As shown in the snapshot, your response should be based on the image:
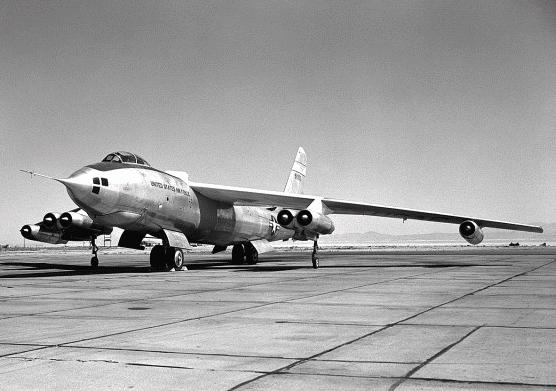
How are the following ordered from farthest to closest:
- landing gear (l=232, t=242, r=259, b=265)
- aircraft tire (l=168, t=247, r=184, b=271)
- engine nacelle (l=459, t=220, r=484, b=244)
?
landing gear (l=232, t=242, r=259, b=265)
engine nacelle (l=459, t=220, r=484, b=244)
aircraft tire (l=168, t=247, r=184, b=271)

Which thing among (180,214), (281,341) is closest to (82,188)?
(180,214)

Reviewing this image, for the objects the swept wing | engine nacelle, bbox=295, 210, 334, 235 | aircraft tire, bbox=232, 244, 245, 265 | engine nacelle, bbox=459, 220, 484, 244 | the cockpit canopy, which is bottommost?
aircraft tire, bbox=232, 244, 245, 265

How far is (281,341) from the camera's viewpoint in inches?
245

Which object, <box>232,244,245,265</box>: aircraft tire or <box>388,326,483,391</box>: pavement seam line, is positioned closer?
<box>388,326,483,391</box>: pavement seam line

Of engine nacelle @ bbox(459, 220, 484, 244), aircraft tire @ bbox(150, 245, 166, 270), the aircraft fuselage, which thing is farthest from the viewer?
engine nacelle @ bbox(459, 220, 484, 244)

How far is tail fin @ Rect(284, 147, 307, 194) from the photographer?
32469 millimetres

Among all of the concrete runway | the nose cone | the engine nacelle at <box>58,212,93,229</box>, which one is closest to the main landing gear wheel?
the engine nacelle at <box>58,212,93,229</box>

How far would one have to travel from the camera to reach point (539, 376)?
4500mm

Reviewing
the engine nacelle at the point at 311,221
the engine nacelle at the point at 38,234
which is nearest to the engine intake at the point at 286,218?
the engine nacelle at the point at 311,221

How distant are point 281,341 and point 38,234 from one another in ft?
85.5

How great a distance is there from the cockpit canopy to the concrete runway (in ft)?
27.7

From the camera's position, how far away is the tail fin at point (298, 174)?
1278 inches

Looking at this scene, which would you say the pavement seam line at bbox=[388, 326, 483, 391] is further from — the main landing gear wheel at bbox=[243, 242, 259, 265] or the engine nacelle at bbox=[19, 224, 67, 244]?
the engine nacelle at bbox=[19, 224, 67, 244]

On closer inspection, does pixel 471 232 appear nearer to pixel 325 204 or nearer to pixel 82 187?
pixel 325 204
